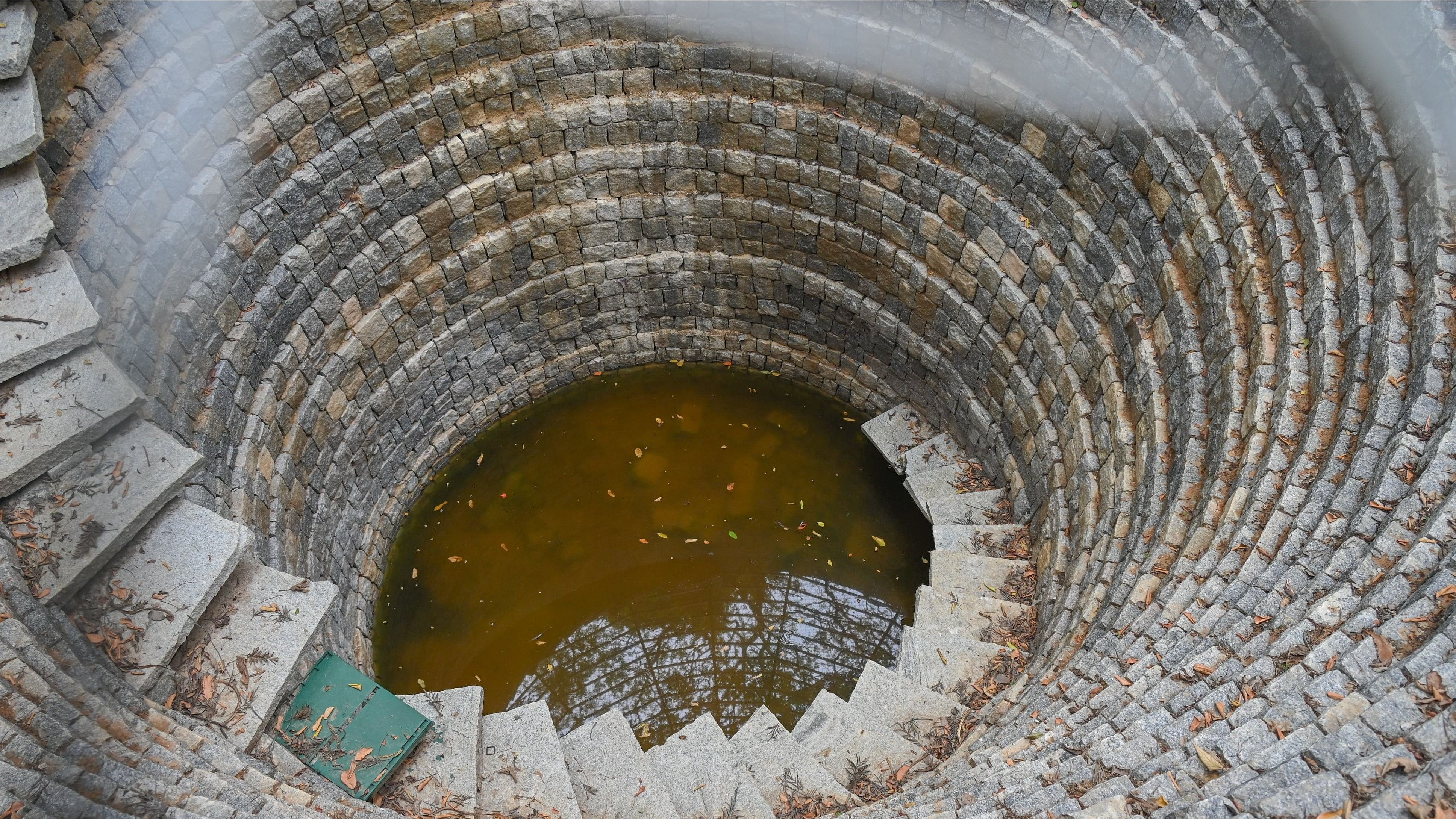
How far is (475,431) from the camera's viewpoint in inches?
354

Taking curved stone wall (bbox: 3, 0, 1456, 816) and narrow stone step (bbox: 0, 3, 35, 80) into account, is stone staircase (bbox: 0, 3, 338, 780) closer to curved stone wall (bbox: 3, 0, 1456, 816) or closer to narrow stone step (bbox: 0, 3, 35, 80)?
narrow stone step (bbox: 0, 3, 35, 80)

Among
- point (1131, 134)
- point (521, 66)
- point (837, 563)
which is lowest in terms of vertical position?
point (837, 563)

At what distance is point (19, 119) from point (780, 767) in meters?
5.50

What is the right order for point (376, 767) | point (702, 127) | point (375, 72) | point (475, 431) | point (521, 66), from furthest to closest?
point (475, 431) → point (702, 127) → point (521, 66) → point (375, 72) → point (376, 767)

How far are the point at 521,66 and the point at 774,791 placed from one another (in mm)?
5389

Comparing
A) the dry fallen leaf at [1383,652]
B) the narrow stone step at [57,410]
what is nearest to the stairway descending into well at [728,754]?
the narrow stone step at [57,410]

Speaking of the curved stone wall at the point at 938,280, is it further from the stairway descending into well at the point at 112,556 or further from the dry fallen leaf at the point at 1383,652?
the stairway descending into well at the point at 112,556

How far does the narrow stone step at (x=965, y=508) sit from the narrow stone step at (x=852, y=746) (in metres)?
2.09

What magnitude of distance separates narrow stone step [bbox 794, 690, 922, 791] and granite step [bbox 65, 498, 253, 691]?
3.58 m

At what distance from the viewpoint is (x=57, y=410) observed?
513cm

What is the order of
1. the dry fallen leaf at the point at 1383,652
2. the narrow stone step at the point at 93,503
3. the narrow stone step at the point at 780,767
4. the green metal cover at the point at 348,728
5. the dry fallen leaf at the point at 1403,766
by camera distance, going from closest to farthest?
the dry fallen leaf at the point at 1403,766 → the dry fallen leaf at the point at 1383,652 → the narrow stone step at the point at 93,503 → the green metal cover at the point at 348,728 → the narrow stone step at the point at 780,767

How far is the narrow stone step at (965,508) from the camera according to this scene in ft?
26.0

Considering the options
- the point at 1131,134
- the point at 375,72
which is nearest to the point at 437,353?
the point at 375,72

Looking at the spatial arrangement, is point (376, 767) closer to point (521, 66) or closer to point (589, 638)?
point (589, 638)
